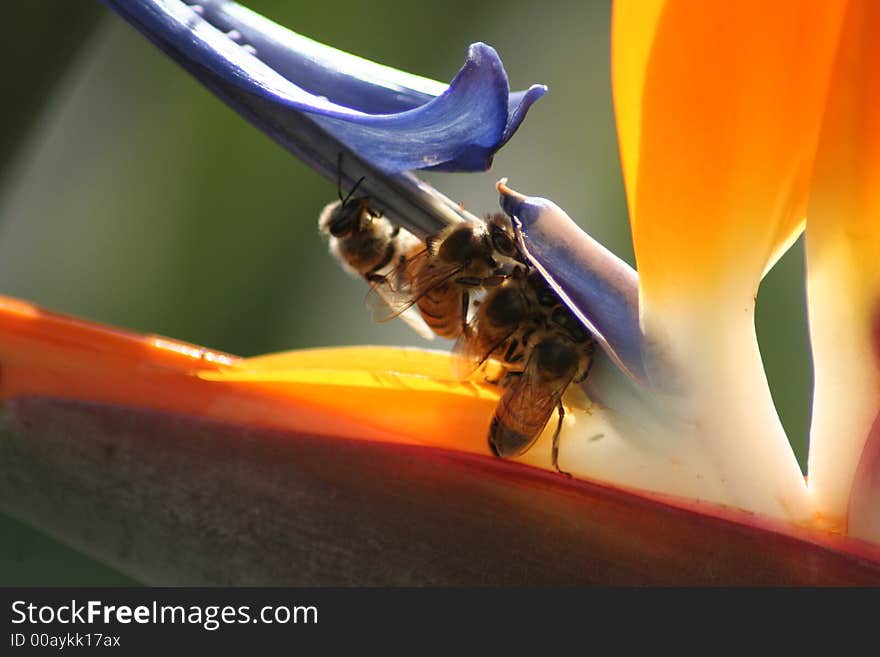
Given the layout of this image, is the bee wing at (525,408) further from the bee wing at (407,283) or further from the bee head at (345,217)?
the bee head at (345,217)

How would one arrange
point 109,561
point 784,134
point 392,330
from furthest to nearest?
1. point 392,330
2. point 109,561
3. point 784,134

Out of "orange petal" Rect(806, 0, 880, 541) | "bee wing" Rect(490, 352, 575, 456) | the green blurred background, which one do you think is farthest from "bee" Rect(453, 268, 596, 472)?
the green blurred background

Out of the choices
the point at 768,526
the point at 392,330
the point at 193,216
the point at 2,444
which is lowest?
the point at 768,526

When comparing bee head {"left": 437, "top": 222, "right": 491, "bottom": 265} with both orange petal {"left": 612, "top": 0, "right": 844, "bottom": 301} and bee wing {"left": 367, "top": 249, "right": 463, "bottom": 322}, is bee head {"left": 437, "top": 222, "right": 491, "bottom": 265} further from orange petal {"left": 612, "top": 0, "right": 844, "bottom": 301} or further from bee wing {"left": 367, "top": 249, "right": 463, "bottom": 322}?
orange petal {"left": 612, "top": 0, "right": 844, "bottom": 301}

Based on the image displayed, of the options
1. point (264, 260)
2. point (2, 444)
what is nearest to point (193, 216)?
point (264, 260)

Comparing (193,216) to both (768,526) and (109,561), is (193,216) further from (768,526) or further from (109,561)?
(768,526)

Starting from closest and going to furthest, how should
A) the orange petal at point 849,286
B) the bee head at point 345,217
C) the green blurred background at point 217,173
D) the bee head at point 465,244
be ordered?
the orange petal at point 849,286
the bee head at point 465,244
the bee head at point 345,217
the green blurred background at point 217,173

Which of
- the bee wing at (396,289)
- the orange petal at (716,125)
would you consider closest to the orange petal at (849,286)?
the orange petal at (716,125)
